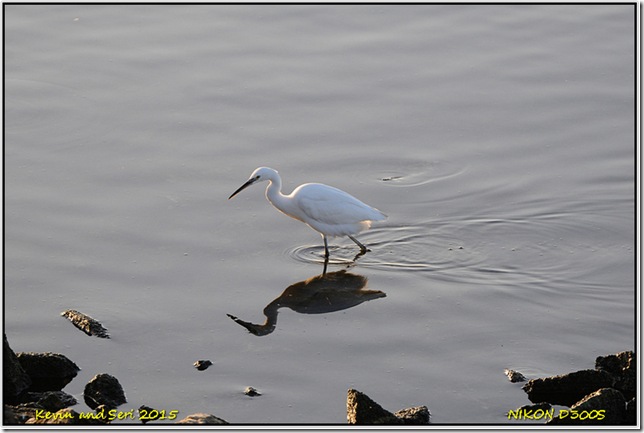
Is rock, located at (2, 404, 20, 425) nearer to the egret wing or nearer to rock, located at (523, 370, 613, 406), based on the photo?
rock, located at (523, 370, 613, 406)

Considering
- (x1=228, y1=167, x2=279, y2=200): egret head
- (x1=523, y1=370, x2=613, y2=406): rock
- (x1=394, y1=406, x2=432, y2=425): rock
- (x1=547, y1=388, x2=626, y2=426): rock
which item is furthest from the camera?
(x1=228, y1=167, x2=279, y2=200): egret head

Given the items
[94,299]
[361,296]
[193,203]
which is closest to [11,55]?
[193,203]

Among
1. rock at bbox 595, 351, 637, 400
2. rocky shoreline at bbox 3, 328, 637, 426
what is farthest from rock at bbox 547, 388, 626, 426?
rock at bbox 595, 351, 637, 400

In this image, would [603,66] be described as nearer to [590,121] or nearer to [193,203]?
[590,121]

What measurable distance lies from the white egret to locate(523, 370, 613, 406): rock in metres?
3.33

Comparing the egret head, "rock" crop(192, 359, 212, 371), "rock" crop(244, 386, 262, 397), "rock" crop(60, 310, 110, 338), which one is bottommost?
"rock" crop(244, 386, 262, 397)

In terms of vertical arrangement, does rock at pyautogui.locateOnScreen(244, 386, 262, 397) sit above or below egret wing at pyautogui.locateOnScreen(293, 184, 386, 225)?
below

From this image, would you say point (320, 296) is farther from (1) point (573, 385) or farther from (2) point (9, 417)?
(2) point (9, 417)

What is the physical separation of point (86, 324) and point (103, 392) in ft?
4.48

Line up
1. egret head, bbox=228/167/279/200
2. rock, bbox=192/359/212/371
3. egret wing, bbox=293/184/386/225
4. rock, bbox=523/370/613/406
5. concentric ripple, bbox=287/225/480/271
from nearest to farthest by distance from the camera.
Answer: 1. rock, bbox=523/370/613/406
2. rock, bbox=192/359/212/371
3. concentric ripple, bbox=287/225/480/271
4. egret wing, bbox=293/184/386/225
5. egret head, bbox=228/167/279/200

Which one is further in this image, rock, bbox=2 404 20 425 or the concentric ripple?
the concentric ripple

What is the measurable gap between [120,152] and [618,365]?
22.1 ft

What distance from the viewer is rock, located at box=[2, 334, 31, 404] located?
24.8ft

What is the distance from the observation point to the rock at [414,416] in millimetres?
7156
